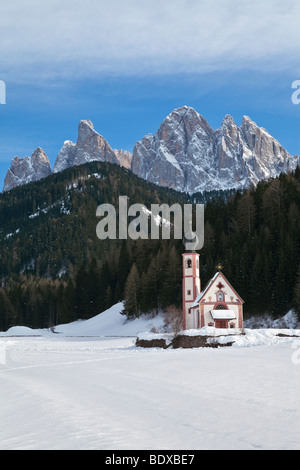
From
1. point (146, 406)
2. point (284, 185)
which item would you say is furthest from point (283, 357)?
point (284, 185)

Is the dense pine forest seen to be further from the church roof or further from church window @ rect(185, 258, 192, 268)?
church window @ rect(185, 258, 192, 268)

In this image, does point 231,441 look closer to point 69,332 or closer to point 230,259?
point 230,259

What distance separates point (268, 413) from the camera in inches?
523

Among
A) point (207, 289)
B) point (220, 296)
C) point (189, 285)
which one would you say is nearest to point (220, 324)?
point (220, 296)

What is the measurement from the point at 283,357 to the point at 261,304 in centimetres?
3899

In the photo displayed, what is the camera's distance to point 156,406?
49.1 feet

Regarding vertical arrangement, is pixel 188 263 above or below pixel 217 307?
above

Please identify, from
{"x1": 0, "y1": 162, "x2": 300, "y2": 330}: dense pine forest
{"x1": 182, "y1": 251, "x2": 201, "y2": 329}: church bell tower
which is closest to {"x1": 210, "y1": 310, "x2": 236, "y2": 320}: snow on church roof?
{"x1": 182, "y1": 251, "x2": 201, "y2": 329}: church bell tower

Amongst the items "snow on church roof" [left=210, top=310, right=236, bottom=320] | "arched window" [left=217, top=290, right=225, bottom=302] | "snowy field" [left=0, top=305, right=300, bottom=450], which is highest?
"arched window" [left=217, top=290, right=225, bottom=302]

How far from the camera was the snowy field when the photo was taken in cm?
1107

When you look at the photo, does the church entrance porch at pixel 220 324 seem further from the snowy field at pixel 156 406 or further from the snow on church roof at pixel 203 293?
the snowy field at pixel 156 406

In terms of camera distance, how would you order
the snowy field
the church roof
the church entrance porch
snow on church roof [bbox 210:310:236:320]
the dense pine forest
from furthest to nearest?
1. the dense pine forest
2. the church roof
3. the church entrance porch
4. snow on church roof [bbox 210:310:236:320]
5. the snowy field

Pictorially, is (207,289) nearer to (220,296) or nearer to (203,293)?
(203,293)

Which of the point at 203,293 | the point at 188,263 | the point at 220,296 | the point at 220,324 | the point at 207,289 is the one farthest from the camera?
the point at 188,263
